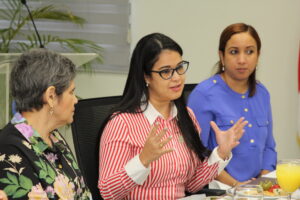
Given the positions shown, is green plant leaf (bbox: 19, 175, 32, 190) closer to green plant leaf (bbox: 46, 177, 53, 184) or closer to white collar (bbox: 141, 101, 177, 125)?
green plant leaf (bbox: 46, 177, 53, 184)

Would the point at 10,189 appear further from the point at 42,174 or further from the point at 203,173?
the point at 203,173

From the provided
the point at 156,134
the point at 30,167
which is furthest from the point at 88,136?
the point at 30,167

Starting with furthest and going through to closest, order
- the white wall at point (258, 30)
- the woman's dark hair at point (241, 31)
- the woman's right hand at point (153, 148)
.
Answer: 1. the white wall at point (258, 30)
2. the woman's dark hair at point (241, 31)
3. the woman's right hand at point (153, 148)

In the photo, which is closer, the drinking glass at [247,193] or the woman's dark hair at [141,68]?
the drinking glass at [247,193]

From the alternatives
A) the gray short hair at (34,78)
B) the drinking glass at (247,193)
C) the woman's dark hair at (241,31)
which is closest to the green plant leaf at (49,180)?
the gray short hair at (34,78)

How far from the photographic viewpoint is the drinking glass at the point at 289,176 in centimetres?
214

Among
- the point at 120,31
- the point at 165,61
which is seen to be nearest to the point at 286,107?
the point at 120,31

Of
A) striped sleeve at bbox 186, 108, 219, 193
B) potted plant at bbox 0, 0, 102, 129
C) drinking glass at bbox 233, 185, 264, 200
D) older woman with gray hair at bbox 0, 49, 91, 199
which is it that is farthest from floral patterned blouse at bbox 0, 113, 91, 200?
potted plant at bbox 0, 0, 102, 129

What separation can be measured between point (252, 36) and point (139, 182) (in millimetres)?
1102

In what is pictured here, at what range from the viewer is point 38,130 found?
5.88 feet

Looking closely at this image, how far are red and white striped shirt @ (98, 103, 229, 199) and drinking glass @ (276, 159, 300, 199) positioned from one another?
0.35 m

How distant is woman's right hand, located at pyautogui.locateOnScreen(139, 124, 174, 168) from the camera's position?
6.79 ft

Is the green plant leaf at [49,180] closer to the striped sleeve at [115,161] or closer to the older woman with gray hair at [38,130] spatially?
the older woman with gray hair at [38,130]

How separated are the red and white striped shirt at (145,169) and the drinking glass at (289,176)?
0.35m
